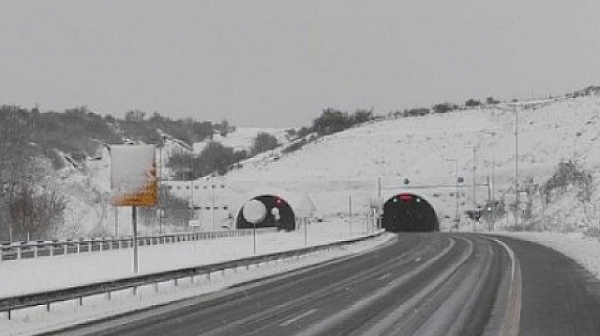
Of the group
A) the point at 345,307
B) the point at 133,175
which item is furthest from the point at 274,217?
the point at 345,307

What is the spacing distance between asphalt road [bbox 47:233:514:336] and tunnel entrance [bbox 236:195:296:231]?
187 ft

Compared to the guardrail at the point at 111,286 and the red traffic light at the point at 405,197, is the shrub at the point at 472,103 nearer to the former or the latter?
the red traffic light at the point at 405,197

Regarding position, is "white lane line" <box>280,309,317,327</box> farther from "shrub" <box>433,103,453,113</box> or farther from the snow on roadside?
"shrub" <box>433,103,453,113</box>

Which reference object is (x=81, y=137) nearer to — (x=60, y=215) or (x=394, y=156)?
(x=394, y=156)

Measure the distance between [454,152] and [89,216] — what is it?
6039cm

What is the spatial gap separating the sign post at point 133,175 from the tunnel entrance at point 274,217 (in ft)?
190

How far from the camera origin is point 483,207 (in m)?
106

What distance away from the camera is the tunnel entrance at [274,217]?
90.6 meters

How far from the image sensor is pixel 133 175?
29672 millimetres

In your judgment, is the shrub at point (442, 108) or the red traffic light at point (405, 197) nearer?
the red traffic light at point (405, 197)

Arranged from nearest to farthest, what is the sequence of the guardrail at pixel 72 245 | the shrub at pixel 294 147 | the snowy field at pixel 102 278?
the snowy field at pixel 102 278, the guardrail at pixel 72 245, the shrub at pixel 294 147

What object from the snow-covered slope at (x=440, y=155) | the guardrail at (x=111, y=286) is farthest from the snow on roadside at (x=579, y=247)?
the snow-covered slope at (x=440, y=155)

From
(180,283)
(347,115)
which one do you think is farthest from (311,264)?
(347,115)

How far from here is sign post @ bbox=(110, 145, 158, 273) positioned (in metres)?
29.4
